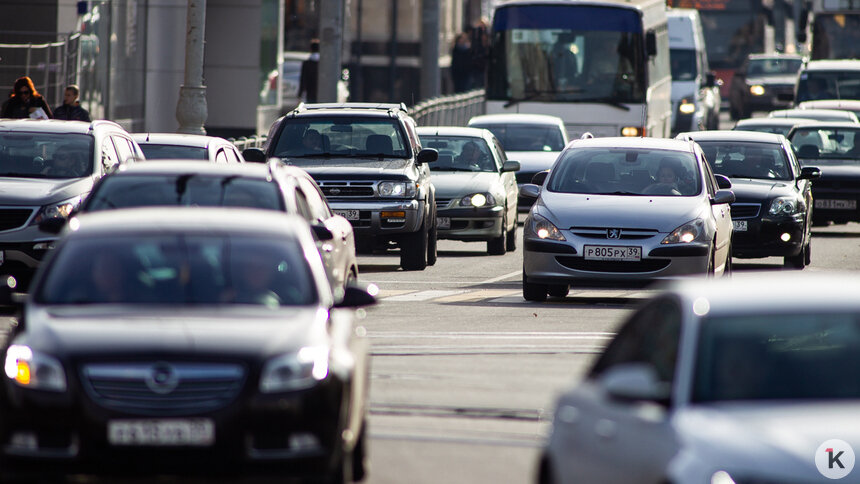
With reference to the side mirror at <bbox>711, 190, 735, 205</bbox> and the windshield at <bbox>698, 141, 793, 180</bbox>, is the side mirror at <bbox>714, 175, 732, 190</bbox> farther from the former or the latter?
the windshield at <bbox>698, 141, 793, 180</bbox>

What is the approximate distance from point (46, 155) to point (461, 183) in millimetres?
7788

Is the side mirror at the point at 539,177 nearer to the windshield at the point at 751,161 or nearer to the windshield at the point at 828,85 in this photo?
the windshield at the point at 751,161

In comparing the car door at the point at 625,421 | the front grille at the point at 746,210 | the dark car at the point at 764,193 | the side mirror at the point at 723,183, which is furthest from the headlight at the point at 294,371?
the front grille at the point at 746,210

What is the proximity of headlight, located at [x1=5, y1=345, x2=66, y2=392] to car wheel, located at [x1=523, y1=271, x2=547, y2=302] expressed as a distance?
1047 centimetres

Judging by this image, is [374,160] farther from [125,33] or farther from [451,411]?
[125,33]

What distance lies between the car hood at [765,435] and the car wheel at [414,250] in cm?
1523

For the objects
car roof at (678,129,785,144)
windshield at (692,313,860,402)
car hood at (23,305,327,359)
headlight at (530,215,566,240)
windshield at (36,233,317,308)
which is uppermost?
windshield at (692,313,860,402)

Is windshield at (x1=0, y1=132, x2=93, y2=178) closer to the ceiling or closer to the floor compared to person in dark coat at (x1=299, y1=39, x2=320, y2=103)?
closer to the ceiling

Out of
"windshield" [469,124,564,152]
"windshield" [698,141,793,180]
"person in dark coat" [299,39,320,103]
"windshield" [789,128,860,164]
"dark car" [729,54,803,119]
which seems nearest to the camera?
"windshield" [698,141,793,180]

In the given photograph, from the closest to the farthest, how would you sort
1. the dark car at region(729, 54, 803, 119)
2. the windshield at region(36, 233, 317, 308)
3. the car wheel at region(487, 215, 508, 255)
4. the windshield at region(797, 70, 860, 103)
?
the windshield at region(36, 233, 317, 308) → the car wheel at region(487, 215, 508, 255) → the windshield at region(797, 70, 860, 103) → the dark car at region(729, 54, 803, 119)

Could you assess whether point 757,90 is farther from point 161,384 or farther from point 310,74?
point 161,384

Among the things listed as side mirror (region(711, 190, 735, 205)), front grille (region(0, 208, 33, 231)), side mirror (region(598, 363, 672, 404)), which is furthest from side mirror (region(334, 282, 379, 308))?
side mirror (region(711, 190, 735, 205))

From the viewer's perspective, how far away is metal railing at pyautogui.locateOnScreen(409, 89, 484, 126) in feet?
124

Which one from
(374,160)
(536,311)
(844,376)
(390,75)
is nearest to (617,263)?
(536,311)
